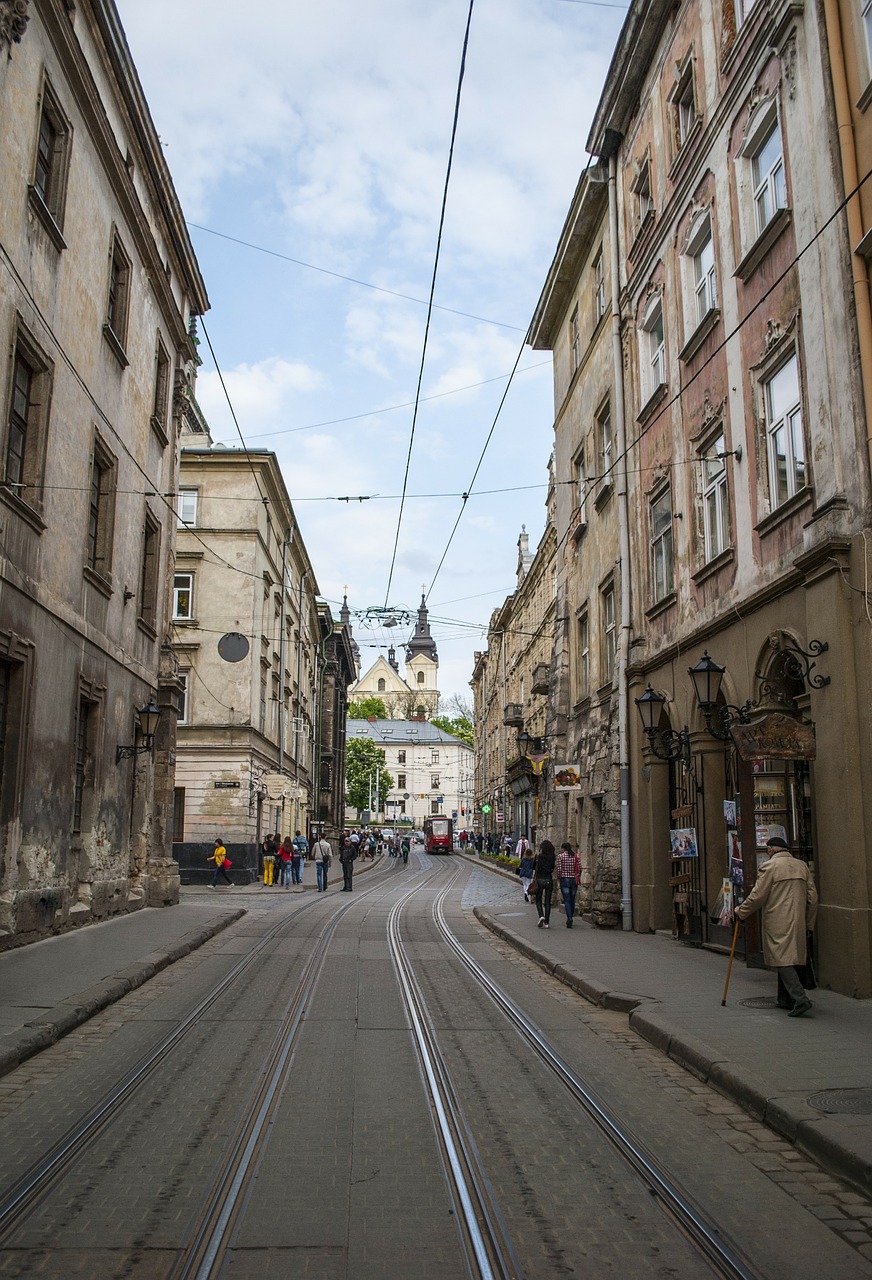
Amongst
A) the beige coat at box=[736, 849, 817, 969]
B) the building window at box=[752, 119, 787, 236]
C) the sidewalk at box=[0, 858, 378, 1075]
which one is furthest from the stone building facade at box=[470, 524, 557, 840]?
the beige coat at box=[736, 849, 817, 969]

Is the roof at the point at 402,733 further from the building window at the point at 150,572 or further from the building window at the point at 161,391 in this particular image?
the building window at the point at 150,572

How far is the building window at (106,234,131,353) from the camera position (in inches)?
734

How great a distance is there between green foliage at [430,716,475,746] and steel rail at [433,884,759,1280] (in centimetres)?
12246

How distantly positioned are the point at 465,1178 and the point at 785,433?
31.6 ft

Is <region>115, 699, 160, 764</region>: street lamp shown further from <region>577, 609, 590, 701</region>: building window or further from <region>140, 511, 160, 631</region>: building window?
<region>577, 609, 590, 701</region>: building window

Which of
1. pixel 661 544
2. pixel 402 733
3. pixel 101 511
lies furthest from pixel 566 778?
pixel 402 733

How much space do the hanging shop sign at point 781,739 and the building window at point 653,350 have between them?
28.0ft

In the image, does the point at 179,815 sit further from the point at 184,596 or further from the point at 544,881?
the point at 544,881

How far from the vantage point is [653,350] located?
1902cm

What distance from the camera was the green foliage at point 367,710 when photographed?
439ft

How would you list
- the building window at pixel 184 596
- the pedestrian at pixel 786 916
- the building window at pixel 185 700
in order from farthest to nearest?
the building window at pixel 184 596
the building window at pixel 185 700
the pedestrian at pixel 786 916

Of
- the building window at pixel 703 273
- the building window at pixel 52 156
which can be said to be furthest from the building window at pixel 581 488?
the building window at pixel 52 156

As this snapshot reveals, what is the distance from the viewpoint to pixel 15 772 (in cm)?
1352

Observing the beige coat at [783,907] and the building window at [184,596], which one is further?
the building window at [184,596]
